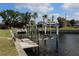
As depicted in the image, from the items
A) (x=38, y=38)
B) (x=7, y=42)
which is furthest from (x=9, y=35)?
(x=38, y=38)

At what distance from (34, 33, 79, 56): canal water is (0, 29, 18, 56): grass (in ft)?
1.79

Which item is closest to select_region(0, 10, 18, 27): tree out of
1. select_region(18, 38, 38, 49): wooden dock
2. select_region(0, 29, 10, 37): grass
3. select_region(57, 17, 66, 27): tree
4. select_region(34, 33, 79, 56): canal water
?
select_region(0, 29, 10, 37): grass

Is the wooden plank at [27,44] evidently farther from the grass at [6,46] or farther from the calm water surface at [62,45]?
the grass at [6,46]

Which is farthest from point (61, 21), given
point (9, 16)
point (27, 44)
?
point (9, 16)

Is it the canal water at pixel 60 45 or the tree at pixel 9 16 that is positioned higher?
the tree at pixel 9 16

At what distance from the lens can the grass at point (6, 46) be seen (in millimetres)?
6871

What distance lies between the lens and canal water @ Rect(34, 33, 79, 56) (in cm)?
699

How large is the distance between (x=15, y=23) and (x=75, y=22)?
1130 millimetres

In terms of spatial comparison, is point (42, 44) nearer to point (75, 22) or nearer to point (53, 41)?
point (53, 41)

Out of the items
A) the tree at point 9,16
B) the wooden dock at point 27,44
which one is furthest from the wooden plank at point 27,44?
the tree at point 9,16

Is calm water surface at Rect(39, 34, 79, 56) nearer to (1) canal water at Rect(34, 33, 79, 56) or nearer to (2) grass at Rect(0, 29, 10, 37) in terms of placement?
(1) canal water at Rect(34, 33, 79, 56)

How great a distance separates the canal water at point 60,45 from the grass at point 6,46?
21.5 inches

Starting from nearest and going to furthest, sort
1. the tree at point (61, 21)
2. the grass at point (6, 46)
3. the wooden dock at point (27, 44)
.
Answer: the grass at point (6, 46), the tree at point (61, 21), the wooden dock at point (27, 44)

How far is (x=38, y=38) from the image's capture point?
721 cm
